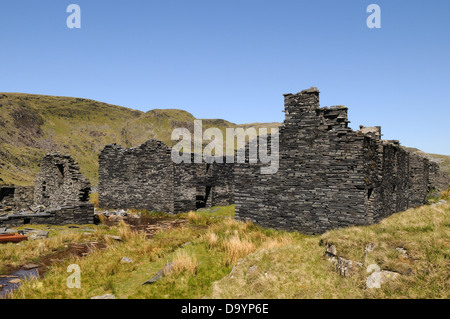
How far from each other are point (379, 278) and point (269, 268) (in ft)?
8.46

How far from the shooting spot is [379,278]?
5.77 m

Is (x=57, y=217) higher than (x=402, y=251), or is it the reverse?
(x=402, y=251)

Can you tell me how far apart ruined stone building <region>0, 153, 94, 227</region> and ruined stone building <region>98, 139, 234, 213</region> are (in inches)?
156

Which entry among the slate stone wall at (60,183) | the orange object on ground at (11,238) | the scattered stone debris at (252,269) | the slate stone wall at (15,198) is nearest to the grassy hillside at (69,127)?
the slate stone wall at (15,198)

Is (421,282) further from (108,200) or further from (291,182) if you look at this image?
(108,200)

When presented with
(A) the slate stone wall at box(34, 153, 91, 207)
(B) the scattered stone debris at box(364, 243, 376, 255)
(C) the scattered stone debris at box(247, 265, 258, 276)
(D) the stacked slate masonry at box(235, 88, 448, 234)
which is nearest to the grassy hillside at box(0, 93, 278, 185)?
(A) the slate stone wall at box(34, 153, 91, 207)

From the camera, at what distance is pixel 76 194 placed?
1809cm

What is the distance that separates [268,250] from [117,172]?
1816 centimetres

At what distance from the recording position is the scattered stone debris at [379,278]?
5699 mm

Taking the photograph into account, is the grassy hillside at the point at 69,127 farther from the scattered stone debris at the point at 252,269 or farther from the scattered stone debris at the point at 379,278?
the scattered stone debris at the point at 379,278

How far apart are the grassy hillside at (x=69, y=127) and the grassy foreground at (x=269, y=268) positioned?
46.5 meters

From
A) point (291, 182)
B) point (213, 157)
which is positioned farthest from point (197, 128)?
point (291, 182)

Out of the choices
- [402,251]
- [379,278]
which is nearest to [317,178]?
[402,251]

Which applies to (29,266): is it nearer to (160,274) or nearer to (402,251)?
(160,274)
